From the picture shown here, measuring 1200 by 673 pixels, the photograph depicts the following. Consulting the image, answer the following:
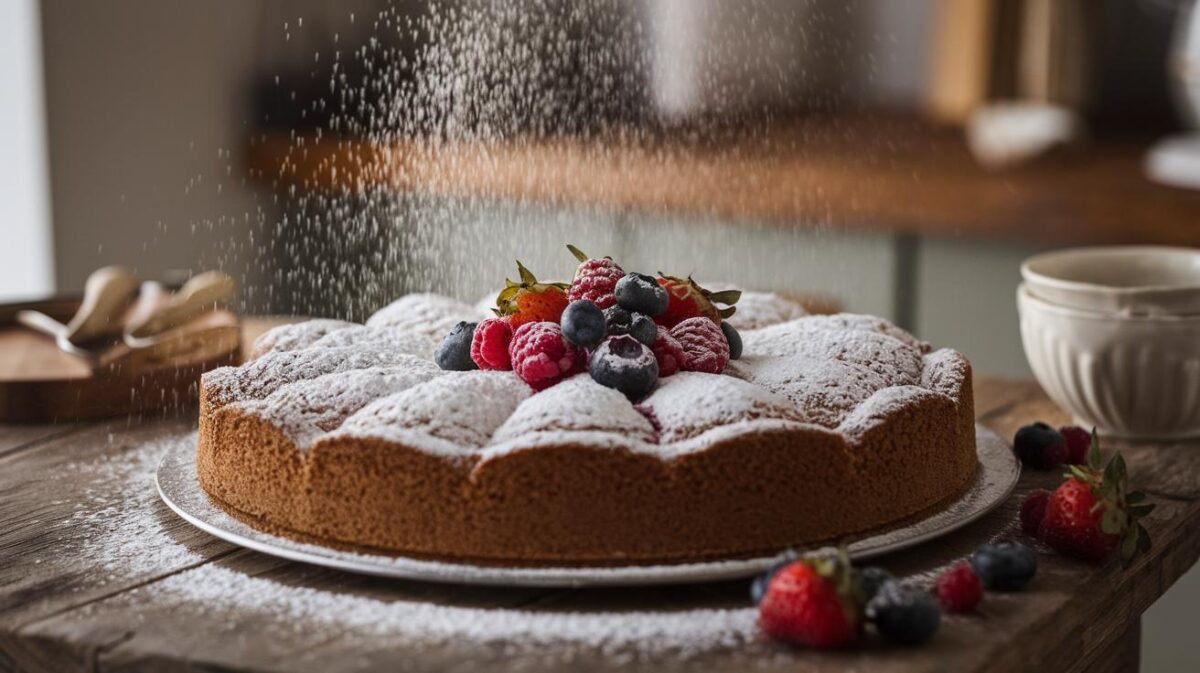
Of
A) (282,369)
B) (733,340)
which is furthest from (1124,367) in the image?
(282,369)

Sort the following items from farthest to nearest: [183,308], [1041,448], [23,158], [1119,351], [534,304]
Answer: [23,158] < [183,308] < [1119,351] < [1041,448] < [534,304]

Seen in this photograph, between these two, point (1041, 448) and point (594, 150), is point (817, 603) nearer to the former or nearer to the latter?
point (1041, 448)

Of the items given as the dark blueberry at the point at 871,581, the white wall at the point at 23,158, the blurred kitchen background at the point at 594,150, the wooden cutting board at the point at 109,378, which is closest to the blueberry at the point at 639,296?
the dark blueberry at the point at 871,581

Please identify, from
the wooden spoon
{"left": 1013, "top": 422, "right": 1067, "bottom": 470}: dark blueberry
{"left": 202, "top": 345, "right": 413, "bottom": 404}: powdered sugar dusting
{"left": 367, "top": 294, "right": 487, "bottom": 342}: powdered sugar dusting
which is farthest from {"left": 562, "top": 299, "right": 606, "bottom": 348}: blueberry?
the wooden spoon

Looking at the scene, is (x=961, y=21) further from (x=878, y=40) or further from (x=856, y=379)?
(x=856, y=379)

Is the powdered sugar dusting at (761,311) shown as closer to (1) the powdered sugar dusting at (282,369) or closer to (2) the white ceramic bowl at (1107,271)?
(2) the white ceramic bowl at (1107,271)

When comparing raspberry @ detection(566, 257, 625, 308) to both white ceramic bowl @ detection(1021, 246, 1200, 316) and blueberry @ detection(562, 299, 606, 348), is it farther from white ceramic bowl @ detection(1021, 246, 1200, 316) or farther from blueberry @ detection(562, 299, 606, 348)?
white ceramic bowl @ detection(1021, 246, 1200, 316)
